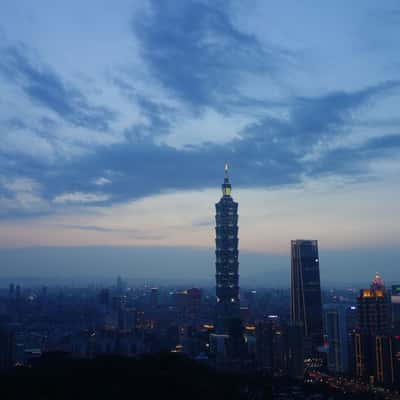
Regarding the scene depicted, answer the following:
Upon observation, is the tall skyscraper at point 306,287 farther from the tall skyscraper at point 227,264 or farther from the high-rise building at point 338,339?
the high-rise building at point 338,339

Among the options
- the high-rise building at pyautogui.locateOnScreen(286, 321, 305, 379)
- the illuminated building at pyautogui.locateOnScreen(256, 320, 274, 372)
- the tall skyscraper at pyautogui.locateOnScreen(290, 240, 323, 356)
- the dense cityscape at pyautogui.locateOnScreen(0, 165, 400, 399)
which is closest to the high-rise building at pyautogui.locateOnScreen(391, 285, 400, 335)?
the dense cityscape at pyautogui.locateOnScreen(0, 165, 400, 399)

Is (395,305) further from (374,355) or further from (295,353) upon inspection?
(374,355)

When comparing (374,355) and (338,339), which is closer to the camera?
(374,355)

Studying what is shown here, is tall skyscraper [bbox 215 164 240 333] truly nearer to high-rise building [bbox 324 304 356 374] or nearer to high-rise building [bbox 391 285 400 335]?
high-rise building [bbox 324 304 356 374]

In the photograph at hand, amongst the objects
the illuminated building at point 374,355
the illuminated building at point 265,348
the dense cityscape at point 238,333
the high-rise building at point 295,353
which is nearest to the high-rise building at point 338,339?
the dense cityscape at point 238,333

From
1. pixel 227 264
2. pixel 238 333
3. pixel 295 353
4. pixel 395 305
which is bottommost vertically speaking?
pixel 295 353

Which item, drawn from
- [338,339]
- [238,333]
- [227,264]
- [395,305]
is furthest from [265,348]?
[395,305]

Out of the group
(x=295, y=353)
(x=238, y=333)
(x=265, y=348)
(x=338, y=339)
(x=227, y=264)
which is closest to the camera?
(x=295, y=353)
